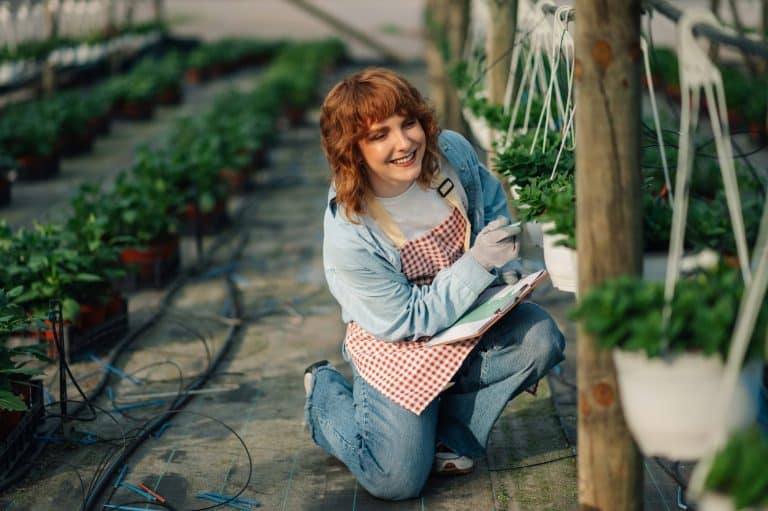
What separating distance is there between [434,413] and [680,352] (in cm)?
134

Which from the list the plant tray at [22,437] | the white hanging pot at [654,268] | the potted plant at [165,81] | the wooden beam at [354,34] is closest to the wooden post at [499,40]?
the plant tray at [22,437]

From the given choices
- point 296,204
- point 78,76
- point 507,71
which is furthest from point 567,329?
point 78,76

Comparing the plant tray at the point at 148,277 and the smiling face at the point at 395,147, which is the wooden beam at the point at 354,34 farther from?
the smiling face at the point at 395,147

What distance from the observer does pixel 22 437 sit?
341cm

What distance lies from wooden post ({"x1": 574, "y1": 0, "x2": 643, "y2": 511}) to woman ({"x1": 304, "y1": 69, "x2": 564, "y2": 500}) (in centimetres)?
73

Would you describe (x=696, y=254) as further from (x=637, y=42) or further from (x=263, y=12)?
(x=263, y=12)

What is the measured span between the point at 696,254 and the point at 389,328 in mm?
976

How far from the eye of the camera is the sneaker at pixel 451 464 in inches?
128

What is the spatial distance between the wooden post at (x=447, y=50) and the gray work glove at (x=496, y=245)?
177 inches

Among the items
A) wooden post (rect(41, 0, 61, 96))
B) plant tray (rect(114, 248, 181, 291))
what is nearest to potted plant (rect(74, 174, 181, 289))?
plant tray (rect(114, 248, 181, 291))

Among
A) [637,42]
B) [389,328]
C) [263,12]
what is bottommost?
[263,12]

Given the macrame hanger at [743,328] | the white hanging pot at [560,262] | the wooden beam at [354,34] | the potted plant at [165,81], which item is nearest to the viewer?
the macrame hanger at [743,328]

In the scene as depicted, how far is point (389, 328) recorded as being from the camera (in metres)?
3.09

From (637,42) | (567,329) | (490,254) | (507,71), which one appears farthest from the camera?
(507,71)
